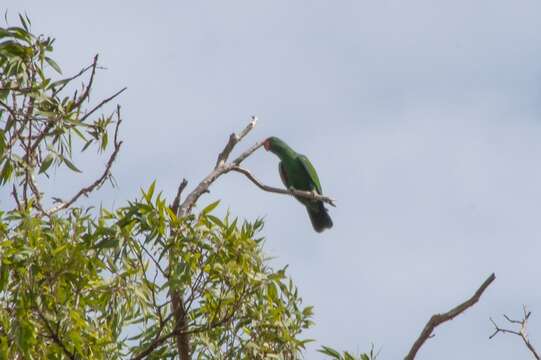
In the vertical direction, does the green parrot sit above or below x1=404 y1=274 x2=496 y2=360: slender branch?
above

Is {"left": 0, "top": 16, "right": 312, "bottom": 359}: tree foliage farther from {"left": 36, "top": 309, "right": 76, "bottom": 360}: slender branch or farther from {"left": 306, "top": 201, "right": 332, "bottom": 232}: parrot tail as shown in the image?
{"left": 306, "top": 201, "right": 332, "bottom": 232}: parrot tail

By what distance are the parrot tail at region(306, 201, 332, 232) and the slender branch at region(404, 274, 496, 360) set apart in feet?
13.3

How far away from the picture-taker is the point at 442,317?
3969 millimetres

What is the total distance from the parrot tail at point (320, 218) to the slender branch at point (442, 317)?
406 centimetres

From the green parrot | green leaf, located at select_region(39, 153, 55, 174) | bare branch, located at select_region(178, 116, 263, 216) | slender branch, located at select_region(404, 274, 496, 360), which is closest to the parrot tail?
the green parrot

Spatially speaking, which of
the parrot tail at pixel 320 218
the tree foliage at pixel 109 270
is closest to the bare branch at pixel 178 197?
the tree foliage at pixel 109 270

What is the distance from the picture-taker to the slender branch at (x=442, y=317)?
3911 millimetres

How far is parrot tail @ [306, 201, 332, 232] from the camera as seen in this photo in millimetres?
8062

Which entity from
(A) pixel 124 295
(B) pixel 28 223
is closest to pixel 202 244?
(A) pixel 124 295

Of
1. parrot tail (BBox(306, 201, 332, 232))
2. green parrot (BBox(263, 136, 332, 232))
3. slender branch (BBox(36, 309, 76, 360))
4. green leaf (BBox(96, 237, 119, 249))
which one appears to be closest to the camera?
slender branch (BBox(36, 309, 76, 360))

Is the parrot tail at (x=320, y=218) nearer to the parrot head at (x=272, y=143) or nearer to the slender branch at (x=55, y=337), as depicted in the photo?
the parrot head at (x=272, y=143)

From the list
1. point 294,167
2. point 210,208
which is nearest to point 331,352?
point 210,208

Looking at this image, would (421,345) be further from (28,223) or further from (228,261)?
(28,223)

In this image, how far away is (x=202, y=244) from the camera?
4.79m
